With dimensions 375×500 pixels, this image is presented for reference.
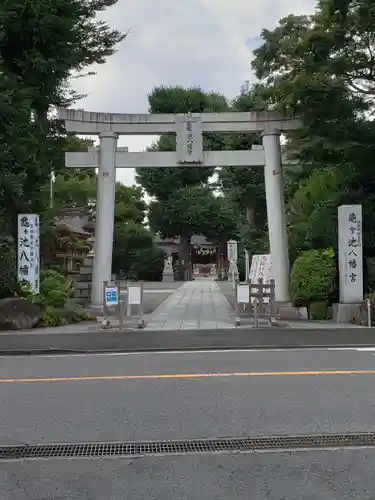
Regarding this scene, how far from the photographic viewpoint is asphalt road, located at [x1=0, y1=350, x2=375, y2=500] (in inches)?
153

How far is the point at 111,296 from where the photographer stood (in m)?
13.2

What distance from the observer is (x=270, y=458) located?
173 inches

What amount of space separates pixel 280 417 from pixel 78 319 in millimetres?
10363

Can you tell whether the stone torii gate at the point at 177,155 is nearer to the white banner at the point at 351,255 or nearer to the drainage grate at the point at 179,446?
the white banner at the point at 351,255

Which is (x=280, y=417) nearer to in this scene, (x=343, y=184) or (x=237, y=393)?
(x=237, y=393)

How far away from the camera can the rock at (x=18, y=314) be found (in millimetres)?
13250

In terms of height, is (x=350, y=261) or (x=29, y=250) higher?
(x=29, y=250)

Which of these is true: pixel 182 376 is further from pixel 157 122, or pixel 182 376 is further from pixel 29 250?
pixel 157 122

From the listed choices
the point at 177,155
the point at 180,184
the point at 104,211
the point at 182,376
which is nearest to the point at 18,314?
the point at 104,211

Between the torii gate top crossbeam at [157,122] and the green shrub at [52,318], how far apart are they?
6.05 meters

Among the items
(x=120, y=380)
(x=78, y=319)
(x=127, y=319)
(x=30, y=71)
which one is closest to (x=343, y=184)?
(x=127, y=319)

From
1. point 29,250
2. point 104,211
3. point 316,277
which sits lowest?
point 316,277

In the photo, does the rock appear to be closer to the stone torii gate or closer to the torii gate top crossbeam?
the stone torii gate

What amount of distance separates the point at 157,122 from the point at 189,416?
13024 mm
